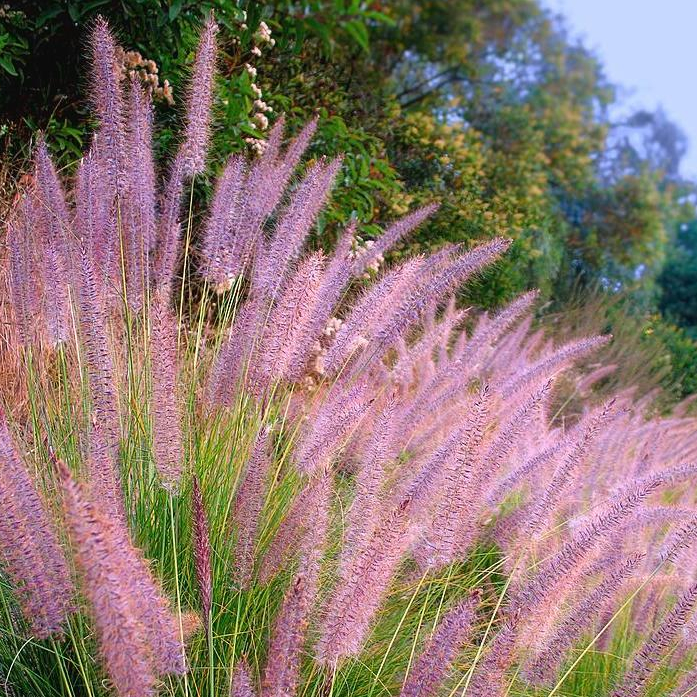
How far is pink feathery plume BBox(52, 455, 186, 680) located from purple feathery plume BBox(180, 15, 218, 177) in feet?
4.65

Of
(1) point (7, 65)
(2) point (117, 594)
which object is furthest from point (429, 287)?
(1) point (7, 65)

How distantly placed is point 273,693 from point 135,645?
Result: 0.85 feet

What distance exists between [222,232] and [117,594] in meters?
1.44

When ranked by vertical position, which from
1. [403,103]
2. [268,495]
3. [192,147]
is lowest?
[268,495]

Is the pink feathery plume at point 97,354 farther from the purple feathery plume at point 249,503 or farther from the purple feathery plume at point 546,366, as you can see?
the purple feathery plume at point 546,366

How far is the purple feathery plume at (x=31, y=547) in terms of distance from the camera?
52.4 inches

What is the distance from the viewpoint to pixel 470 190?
6645mm

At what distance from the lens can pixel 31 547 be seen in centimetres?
134

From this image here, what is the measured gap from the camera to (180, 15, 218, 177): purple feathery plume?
2305mm

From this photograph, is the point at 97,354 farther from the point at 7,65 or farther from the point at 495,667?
the point at 7,65

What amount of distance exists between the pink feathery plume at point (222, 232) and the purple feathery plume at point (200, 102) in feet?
0.33

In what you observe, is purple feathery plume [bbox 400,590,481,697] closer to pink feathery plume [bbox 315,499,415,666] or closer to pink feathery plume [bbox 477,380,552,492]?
pink feathery plume [bbox 315,499,415,666]

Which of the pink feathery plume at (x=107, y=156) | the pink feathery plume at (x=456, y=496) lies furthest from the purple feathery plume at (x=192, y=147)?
the pink feathery plume at (x=456, y=496)

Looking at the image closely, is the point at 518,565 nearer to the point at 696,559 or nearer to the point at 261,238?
the point at 696,559
